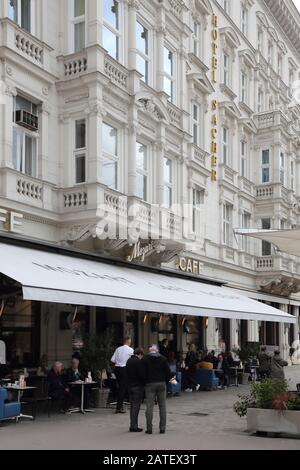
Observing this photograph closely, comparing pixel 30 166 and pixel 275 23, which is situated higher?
pixel 275 23

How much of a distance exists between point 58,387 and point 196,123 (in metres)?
14.5

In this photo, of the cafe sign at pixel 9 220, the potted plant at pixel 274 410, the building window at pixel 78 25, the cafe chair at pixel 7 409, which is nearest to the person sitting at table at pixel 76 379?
the cafe chair at pixel 7 409

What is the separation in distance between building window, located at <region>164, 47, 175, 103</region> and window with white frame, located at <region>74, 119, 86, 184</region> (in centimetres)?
502

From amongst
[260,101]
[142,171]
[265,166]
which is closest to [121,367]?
[142,171]

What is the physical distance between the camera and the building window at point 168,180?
854 inches

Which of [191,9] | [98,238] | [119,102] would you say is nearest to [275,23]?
[191,9]

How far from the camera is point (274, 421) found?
36.0 feet

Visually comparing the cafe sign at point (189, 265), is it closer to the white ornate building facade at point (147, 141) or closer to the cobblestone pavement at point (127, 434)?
the white ornate building facade at point (147, 141)

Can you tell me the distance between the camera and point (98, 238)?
17359mm

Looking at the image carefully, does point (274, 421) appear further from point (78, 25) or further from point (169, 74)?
point (169, 74)

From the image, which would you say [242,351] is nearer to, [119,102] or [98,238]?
[98,238]

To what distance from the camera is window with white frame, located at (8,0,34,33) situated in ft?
52.6

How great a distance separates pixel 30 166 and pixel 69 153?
1259 mm
